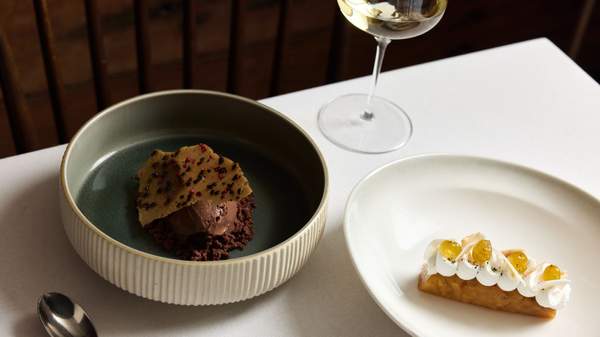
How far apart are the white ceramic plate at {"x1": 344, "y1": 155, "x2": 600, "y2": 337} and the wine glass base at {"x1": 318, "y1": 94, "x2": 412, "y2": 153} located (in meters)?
0.11

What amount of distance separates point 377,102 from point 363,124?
2.0 inches

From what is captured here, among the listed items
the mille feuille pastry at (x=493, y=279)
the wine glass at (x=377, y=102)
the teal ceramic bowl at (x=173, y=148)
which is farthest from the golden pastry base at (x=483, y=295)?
the wine glass at (x=377, y=102)

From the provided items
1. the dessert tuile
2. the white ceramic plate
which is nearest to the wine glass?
the white ceramic plate

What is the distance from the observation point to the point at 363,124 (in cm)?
95

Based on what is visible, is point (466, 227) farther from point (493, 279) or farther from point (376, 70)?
point (376, 70)

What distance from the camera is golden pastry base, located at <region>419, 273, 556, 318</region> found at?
693mm

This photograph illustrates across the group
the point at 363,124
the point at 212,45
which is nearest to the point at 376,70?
the point at 363,124

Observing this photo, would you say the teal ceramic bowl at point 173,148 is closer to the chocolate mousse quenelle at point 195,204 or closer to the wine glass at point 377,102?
the chocolate mousse quenelle at point 195,204

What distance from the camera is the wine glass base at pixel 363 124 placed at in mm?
912

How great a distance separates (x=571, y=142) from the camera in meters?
0.96

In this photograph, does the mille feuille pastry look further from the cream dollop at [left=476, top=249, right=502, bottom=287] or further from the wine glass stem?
the wine glass stem

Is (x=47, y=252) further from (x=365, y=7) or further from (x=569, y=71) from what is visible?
(x=569, y=71)

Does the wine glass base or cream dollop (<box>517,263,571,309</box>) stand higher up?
cream dollop (<box>517,263,571,309</box>)

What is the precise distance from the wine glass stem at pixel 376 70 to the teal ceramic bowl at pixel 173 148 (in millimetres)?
171
